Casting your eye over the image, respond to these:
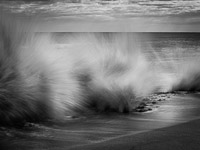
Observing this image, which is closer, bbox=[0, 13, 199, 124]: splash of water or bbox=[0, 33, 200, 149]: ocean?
bbox=[0, 33, 200, 149]: ocean

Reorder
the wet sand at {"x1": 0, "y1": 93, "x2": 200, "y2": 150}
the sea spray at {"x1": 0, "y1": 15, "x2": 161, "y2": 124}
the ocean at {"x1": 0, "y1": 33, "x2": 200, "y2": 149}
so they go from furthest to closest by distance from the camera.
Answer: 1. the sea spray at {"x1": 0, "y1": 15, "x2": 161, "y2": 124}
2. the ocean at {"x1": 0, "y1": 33, "x2": 200, "y2": 149}
3. the wet sand at {"x1": 0, "y1": 93, "x2": 200, "y2": 150}

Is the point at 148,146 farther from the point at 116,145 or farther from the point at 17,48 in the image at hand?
the point at 17,48

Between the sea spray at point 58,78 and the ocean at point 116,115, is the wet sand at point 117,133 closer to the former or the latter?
the ocean at point 116,115

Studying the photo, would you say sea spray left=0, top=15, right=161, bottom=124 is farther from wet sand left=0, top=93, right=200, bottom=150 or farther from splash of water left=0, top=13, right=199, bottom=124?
wet sand left=0, top=93, right=200, bottom=150

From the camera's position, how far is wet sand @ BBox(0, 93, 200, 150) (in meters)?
2.64

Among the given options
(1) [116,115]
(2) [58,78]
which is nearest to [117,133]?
(1) [116,115]

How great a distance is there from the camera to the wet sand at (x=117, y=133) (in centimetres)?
264

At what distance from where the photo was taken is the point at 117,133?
329 cm

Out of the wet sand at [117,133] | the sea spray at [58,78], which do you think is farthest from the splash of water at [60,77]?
the wet sand at [117,133]

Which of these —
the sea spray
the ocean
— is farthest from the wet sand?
the sea spray

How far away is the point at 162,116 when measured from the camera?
13.5 ft

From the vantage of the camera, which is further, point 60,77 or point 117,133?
point 60,77

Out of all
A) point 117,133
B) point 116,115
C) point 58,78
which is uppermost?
point 58,78

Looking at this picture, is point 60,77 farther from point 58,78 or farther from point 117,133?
point 117,133
